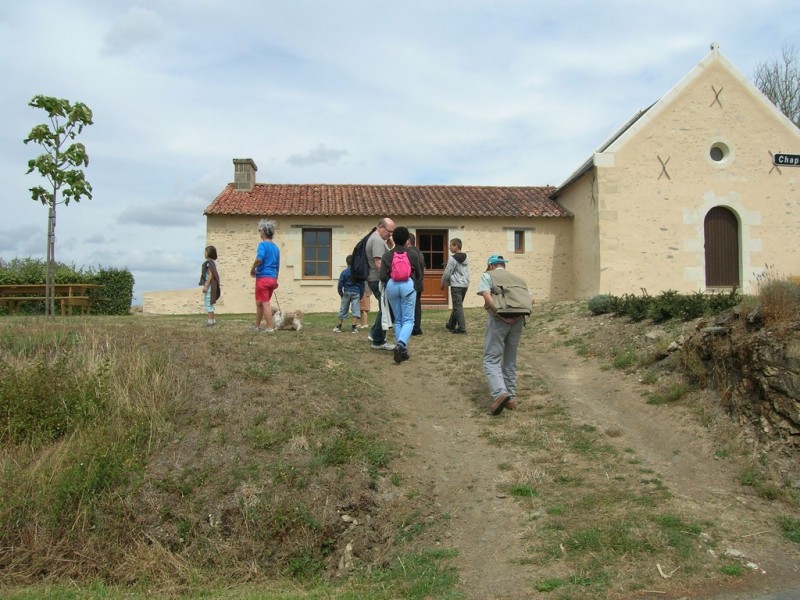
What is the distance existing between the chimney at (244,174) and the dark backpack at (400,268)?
12.6 m

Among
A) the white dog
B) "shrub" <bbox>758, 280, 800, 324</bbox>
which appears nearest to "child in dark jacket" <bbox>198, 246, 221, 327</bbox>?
the white dog

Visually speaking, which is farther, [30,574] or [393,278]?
[393,278]

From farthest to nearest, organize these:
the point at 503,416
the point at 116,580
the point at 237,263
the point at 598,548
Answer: the point at 237,263
the point at 503,416
the point at 116,580
the point at 598,548

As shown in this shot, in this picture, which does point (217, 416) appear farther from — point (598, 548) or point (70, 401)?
point (598, 548)

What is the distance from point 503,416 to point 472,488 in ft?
5.62

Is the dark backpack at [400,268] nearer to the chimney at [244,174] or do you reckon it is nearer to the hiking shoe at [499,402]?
the hiking shoe at [499,402]

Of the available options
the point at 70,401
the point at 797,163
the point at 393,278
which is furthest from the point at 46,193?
the point at 797,163

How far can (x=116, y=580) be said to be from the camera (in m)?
5.33

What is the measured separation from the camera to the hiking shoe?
741 centimetres

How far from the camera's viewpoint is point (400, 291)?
360 inches

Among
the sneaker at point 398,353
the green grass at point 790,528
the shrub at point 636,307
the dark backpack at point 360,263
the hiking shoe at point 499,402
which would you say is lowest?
the green grass at point 790,528

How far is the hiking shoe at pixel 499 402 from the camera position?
741cm

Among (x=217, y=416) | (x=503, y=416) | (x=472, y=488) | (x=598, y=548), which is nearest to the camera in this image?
(x=598, y=548)

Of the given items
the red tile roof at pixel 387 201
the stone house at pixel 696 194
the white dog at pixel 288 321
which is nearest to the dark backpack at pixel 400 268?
the white dog at pixel 288 321
